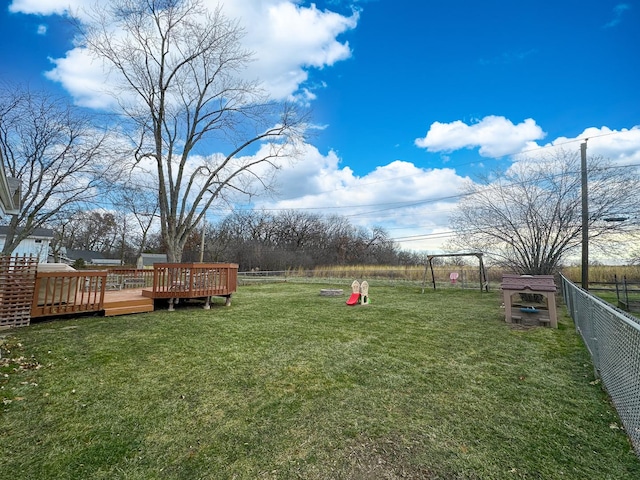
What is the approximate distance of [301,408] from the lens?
2738 mm

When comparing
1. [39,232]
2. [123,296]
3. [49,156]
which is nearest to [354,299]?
[123,296]

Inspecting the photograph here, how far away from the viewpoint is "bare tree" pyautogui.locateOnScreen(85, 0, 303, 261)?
12.4 meters

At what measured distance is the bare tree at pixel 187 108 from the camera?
12.4 m

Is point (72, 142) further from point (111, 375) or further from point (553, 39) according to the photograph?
point (553, 39)

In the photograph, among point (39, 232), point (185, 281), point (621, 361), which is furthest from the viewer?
point (39, 232)

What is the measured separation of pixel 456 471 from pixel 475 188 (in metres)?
12.9

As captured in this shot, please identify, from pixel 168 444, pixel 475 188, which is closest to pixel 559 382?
pixel 168 444

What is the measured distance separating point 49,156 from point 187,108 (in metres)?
6.91

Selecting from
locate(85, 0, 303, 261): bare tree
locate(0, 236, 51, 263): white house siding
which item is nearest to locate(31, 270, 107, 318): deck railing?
locate(85, 0, 303, 261): bare tree

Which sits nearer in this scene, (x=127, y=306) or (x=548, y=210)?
(x=127, y=306)

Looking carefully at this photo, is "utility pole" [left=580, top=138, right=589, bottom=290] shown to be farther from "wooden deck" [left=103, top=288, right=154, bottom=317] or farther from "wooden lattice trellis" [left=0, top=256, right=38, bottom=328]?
"wooden lattice trellis" [left=0, top=256, right=38, bottom=328]

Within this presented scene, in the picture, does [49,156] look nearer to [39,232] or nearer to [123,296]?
[123,296]

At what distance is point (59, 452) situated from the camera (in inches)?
82.0

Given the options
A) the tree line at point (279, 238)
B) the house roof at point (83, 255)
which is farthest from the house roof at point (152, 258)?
the house roof at point (83, 255)
